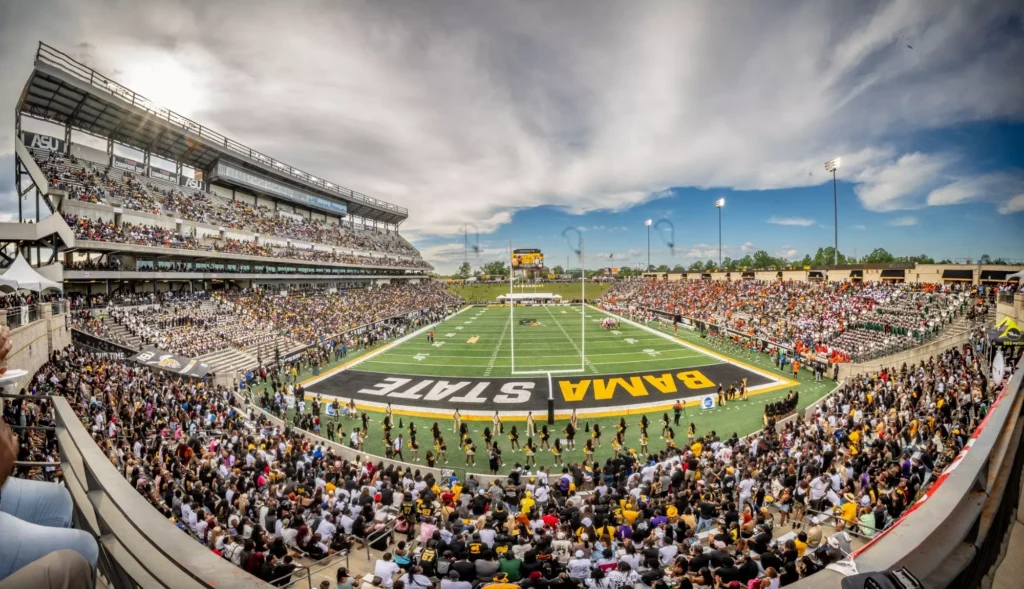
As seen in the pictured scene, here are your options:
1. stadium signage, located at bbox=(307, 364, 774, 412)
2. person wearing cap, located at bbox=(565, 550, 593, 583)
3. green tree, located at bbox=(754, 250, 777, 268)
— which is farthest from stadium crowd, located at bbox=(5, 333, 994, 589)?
green tree, located at bbox=(754, 250, 777, 268)

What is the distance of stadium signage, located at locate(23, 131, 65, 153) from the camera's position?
105 feet

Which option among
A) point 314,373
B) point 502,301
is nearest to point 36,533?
point 314,373

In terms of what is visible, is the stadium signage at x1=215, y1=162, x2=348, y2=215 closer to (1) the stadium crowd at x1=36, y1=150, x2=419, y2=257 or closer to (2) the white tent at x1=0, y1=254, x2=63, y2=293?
(1) the stadium crowd at x1=36, y1=150, x2=419, y2=257

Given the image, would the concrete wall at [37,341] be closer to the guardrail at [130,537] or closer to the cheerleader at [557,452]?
the guardrail at [130,537]

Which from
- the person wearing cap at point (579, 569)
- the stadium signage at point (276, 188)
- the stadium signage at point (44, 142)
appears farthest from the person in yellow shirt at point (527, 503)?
the stadium signage at point (276, 188)

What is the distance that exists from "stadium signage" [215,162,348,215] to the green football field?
32.9m

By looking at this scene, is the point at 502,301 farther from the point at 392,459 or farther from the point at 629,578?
the point at 629,578

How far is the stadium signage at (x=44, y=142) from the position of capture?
3212 centimetres

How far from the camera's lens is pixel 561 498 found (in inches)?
417

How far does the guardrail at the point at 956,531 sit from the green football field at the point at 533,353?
74.2 ft

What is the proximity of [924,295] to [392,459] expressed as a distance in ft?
131

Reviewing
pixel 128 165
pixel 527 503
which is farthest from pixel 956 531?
pixel 128 165

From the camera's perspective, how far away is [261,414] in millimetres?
18281

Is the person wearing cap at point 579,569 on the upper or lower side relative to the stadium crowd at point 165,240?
lower
